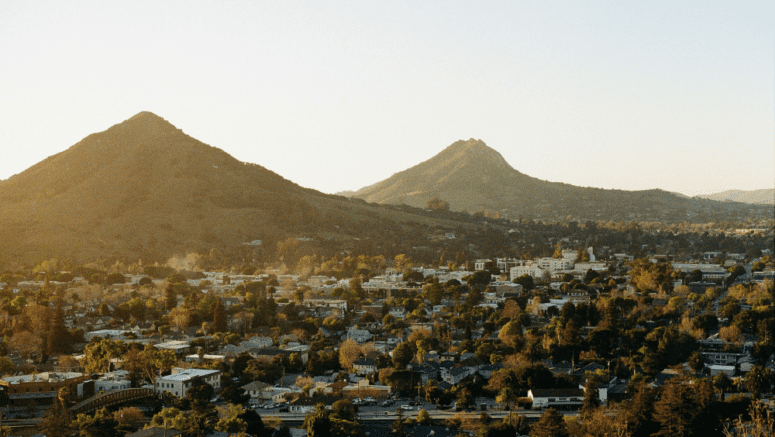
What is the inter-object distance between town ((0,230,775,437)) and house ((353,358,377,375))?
56mm

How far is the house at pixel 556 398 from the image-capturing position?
88.1 ft

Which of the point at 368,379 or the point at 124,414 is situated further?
the point at 368,379

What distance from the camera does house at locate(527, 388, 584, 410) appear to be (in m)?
26.8

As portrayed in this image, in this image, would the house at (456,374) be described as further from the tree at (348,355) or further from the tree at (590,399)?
the tree at (590,399)

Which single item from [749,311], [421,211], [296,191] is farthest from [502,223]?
[749,311]

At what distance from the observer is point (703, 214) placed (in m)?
144

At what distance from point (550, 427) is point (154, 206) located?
69744mm

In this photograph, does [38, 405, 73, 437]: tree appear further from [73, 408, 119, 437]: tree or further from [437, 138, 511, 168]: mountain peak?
[437, 138, 511, 168]: mountain peak

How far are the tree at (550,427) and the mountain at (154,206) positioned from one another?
2029 inches

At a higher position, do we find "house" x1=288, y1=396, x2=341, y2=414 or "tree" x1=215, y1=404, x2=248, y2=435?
"tree" x1=215, y1=404, x2=248, y2=435

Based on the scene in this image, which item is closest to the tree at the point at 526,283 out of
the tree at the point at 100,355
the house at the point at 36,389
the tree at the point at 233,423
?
the tree at the point at 100,355

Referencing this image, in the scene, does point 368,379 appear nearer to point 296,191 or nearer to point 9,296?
point 9,296

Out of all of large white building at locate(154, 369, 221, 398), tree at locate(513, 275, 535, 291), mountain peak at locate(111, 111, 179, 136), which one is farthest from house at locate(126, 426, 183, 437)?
mountain peak at locate(111, 111, 179, 136)

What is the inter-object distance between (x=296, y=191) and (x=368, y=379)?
69.3 meters
